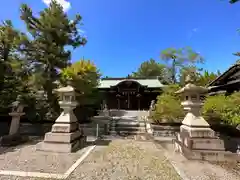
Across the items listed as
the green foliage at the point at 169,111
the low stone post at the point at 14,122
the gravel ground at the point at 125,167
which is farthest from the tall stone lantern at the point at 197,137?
the low stone post at the point at 14,122

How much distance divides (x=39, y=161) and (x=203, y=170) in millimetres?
4698

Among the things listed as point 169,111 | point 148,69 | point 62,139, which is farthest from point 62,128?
point 148,69

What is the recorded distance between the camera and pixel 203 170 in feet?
13.0

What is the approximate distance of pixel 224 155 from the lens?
475 centimetres

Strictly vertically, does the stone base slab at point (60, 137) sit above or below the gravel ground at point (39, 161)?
above

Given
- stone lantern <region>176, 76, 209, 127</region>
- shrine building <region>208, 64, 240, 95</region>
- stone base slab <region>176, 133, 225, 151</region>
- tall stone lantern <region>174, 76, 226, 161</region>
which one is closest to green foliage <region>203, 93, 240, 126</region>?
shrine building <region>208, 64, 240, 95</region>

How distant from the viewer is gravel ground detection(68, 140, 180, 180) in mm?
3572

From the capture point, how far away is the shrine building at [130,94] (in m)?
20.3

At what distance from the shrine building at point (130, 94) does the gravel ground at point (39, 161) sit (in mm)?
14978

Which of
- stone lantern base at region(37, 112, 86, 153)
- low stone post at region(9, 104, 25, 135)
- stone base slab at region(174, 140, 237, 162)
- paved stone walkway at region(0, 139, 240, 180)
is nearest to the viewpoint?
paved stone walkway at region(0, 139, 240, 180)

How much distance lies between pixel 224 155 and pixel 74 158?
4.82 meters

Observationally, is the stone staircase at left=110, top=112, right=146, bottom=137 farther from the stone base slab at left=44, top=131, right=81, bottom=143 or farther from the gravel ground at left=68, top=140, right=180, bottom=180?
the stone base slab at left=44, top=131, right=81, bottom=143

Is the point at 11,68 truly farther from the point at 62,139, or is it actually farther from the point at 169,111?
the point at 169,111

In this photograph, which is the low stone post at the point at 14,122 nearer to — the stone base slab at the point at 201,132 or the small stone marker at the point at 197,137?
the small stone marker at the point at 197,137
